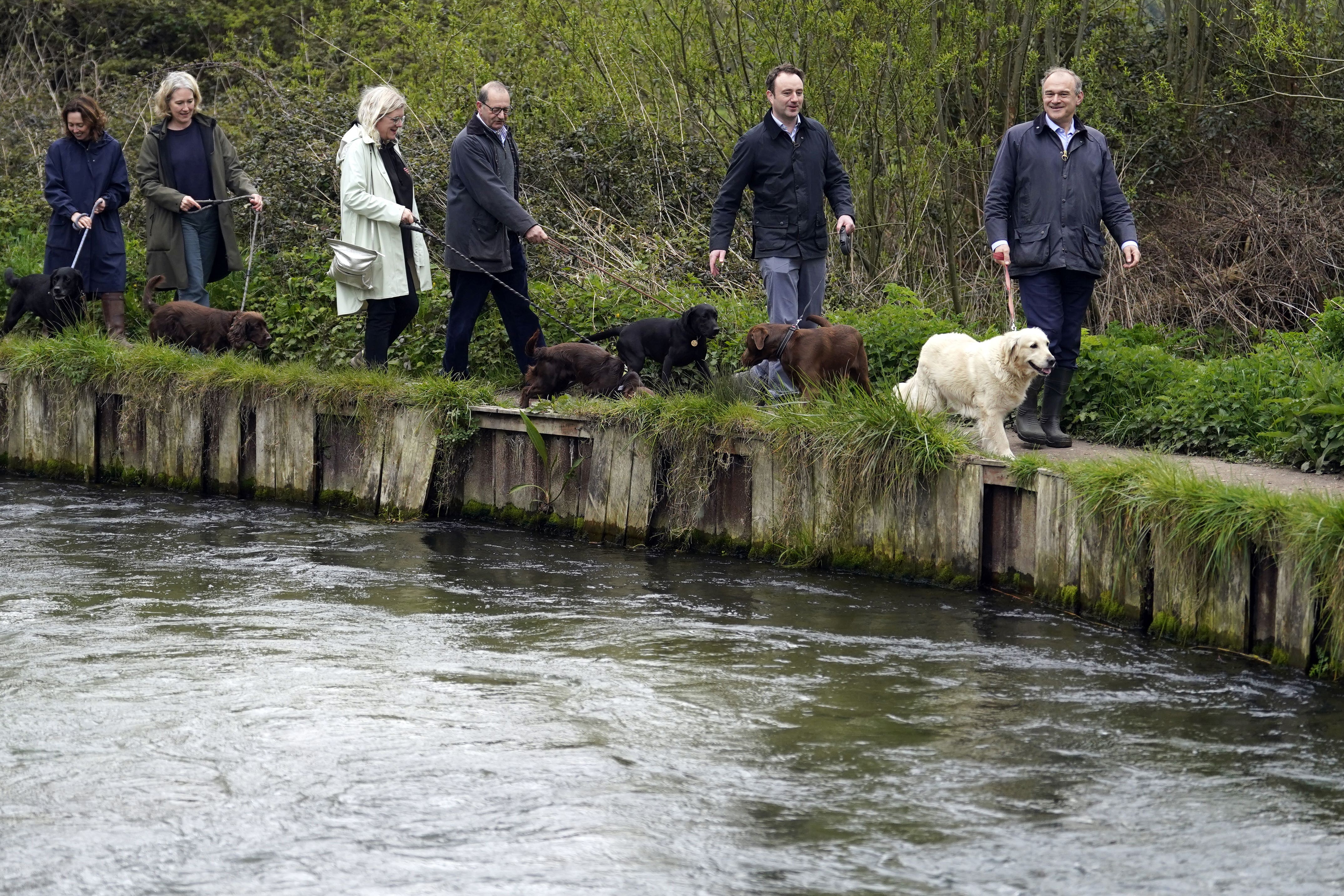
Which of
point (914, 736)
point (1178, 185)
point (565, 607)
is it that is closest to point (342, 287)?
point (565, 607)

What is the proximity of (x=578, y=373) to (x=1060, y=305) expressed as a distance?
10.4 feet

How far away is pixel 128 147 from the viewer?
18.5 metres

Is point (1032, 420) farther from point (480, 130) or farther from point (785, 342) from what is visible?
point (480, 130)

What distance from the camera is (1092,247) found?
915 cm

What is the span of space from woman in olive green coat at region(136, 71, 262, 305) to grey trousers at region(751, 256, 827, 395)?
4.10m

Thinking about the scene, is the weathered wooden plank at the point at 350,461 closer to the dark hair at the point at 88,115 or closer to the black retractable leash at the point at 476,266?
the black retractable leash at the point at 476,266

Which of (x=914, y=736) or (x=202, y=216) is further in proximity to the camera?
(x=202, y=216)

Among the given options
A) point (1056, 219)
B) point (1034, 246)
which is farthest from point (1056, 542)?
point (1056, 219)

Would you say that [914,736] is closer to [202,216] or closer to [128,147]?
[202,216]

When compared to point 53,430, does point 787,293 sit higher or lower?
higher

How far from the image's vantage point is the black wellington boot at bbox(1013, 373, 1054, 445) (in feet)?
30.7

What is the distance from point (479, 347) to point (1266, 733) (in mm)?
7456

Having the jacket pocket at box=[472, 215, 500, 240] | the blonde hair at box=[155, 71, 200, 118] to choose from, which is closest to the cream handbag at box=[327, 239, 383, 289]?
the jacket pocket at box=[472, 215, 500, 240]

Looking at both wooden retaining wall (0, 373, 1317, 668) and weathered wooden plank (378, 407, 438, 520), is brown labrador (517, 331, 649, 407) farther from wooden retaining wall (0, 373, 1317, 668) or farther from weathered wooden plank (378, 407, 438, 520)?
weathered wooden plank (378, 407, 438, 520)
